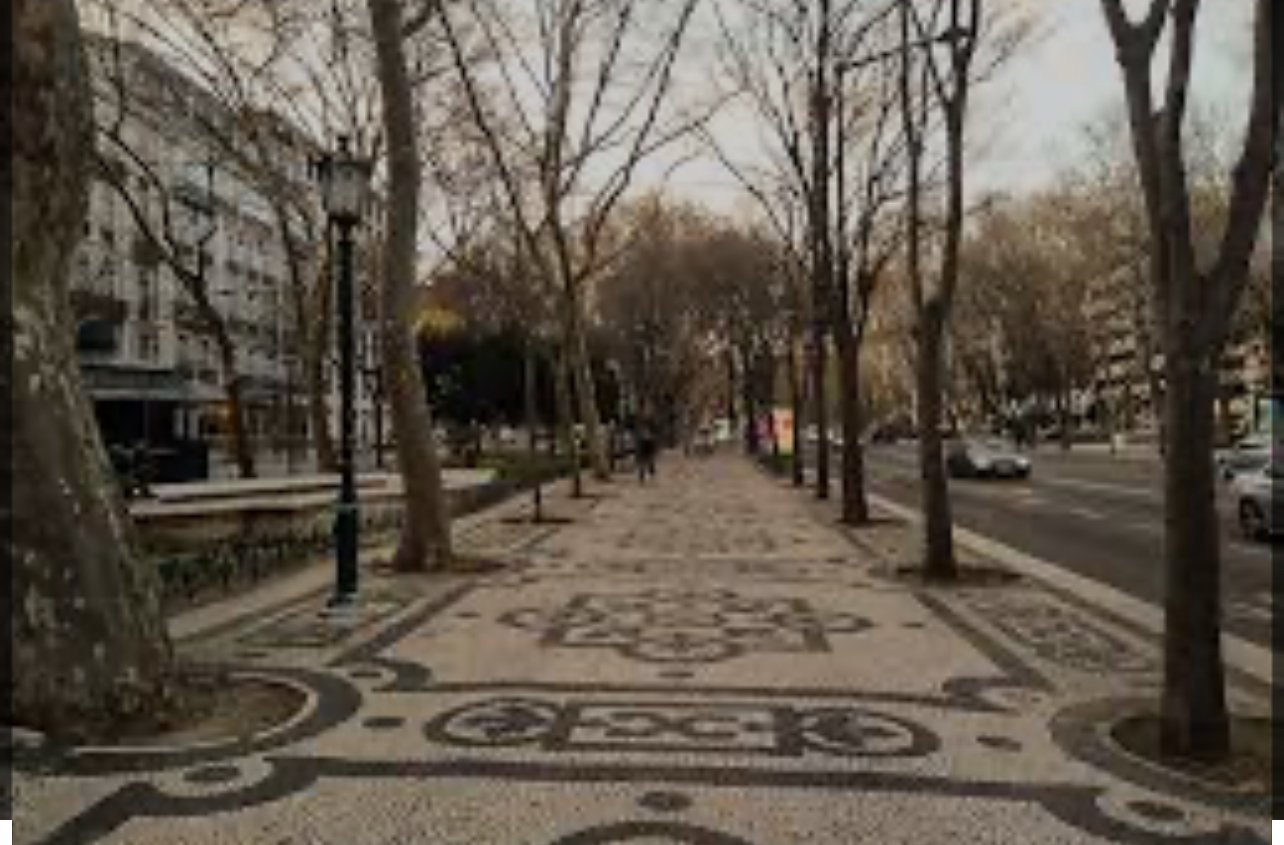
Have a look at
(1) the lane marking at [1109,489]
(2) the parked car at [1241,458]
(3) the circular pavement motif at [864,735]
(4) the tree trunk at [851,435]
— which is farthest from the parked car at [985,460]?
(3) the circular pavement motif at [864,735]

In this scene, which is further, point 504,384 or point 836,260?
point 504,384

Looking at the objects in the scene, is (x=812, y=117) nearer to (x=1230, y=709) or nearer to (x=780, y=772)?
(x=1230, y=709)

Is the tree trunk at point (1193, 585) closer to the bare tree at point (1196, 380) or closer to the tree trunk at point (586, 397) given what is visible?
the bare tree at point (1196, 380)

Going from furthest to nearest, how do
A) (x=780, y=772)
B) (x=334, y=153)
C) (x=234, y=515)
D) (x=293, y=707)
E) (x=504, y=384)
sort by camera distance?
(x=504, y=384)
(x=234, y=515)
(x=334, y=153)
(x=293, y=707)
(x=780, y=772)

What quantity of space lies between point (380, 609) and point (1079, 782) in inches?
292

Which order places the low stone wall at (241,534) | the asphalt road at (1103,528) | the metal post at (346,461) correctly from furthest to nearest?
1. the asphalt road at (1103,528)
2. the low stone wall at (241,534)
3. the metal post at (346,461)

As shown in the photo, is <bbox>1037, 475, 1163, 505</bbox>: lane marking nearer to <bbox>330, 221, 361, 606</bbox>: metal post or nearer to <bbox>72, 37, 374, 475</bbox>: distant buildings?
<bbox>72, 37, 374, 475</bbox>: distant buildings

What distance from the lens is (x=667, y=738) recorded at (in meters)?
7.80

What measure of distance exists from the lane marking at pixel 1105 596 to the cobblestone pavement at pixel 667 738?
0.44 meters

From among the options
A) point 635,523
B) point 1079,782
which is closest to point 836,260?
point 635,523

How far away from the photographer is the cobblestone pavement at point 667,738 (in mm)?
6316

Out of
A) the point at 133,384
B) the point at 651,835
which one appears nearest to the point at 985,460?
the point at 133,384

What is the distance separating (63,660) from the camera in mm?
7516

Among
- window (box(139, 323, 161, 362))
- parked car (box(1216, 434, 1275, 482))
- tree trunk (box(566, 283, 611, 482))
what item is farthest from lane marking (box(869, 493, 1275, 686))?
window (box(139, 323, 161, 362))
